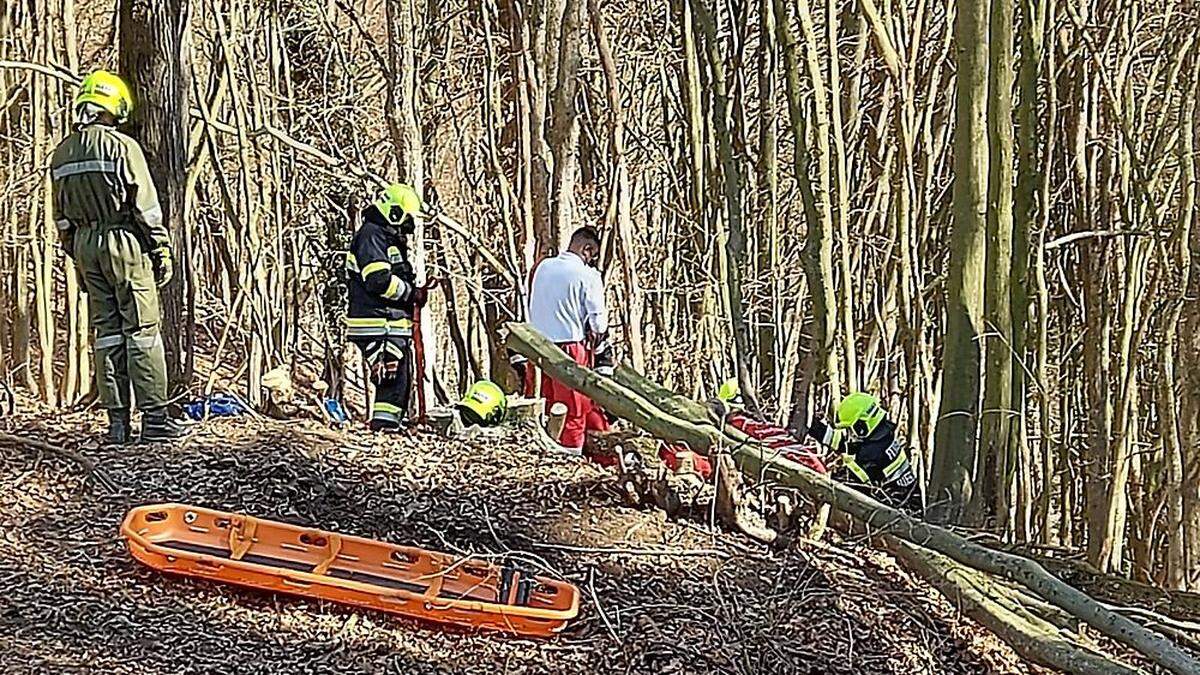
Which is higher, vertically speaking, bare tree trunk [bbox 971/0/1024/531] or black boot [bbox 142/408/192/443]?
bare tree trunk [bbox 971/0/1024/531]

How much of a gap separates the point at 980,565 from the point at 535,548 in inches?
74.0

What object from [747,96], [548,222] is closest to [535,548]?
[548,222]

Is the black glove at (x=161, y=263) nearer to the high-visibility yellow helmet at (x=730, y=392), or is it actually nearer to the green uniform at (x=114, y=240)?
the green uniform at (x=114, y=240)

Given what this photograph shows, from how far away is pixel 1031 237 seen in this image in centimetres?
515

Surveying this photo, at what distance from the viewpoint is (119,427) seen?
6.34 meters

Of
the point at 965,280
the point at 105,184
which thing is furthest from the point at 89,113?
the point at 965,280

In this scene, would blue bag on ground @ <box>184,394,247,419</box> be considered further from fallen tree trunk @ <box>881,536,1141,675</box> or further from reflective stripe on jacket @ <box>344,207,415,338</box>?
fallen tree trunk @ <box>881,536,1141,675</box>

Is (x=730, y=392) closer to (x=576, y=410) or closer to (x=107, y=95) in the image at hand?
(x=576, y=410)

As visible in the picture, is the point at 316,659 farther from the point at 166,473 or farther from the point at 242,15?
the point at 242,15

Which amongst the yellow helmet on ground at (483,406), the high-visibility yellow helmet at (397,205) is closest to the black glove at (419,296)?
the high-visibility yellow helmet at (397,205)

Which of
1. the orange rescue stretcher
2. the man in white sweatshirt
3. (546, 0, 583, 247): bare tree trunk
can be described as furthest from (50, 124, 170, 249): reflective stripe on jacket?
(546, 0, 583, 247): bare tree trunk

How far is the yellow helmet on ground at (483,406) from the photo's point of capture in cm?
767

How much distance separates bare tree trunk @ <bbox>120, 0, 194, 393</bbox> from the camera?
6926 mm

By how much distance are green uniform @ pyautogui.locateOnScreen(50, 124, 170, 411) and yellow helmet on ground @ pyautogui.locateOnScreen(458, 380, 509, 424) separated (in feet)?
6.76
